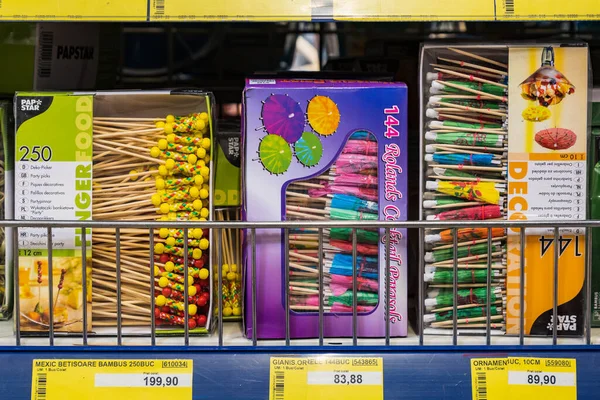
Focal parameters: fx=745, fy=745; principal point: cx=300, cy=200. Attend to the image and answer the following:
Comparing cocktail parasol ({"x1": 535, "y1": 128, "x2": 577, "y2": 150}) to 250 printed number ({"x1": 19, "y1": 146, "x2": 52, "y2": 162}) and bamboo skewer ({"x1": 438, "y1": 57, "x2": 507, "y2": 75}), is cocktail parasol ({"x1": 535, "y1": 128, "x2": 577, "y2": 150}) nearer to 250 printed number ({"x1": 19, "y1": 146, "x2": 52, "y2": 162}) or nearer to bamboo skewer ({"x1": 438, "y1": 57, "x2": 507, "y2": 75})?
bamboo skewer ({"x1": 438, "y1": 57, "x2": 507, "y2": 75})

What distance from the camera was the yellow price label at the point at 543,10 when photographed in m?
1.58

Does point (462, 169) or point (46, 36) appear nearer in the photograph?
point (462, 169)

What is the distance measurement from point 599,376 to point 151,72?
4.65ft

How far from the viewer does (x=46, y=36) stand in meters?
2.04

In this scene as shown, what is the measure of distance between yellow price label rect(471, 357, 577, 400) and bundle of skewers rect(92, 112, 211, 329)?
25.1 inches

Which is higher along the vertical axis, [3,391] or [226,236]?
[226,236]

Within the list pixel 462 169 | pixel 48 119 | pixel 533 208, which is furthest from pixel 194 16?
pixel 533 208

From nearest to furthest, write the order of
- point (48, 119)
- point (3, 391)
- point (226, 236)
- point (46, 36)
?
point (3, 391), point (48, 119), point (226, 236), point (46, 36)

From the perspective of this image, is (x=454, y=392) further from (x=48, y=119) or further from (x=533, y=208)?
(x=48, y=119)

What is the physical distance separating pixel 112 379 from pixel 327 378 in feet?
1.46

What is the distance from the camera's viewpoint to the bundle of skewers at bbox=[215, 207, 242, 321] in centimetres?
188

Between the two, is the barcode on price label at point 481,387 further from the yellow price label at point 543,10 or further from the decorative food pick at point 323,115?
the yellow price label at point 543,10

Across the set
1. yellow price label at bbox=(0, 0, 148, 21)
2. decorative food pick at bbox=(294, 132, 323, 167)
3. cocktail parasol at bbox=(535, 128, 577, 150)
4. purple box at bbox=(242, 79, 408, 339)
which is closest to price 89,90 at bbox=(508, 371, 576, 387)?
purple box at bbox=(242, 79, 408, 339)

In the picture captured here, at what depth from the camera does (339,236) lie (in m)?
1.72
